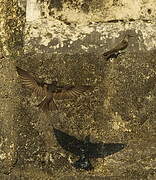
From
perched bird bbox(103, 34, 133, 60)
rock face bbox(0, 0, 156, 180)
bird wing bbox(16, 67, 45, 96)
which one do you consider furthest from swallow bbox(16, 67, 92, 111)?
perched bird bbox(103, 34, 133, 60)

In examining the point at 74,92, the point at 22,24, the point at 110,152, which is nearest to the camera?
the point at 74,92

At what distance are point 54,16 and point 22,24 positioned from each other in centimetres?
19

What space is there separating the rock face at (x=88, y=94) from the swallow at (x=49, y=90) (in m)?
0.16

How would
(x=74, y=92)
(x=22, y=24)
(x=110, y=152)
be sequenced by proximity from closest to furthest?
(x=74, y=92) < (x=110, y=152) < (x=22, y=24)

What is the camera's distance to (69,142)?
238 centimetres

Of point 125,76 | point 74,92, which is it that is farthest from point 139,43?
point 74,92

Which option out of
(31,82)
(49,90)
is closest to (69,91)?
(49,90)

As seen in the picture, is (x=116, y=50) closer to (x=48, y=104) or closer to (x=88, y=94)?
(x=88, y=94)

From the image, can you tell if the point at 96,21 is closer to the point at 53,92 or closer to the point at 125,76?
the point at 125,76

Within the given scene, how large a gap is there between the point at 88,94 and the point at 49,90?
26 centimetres

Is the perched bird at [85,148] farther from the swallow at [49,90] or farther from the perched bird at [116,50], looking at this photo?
the perched bird at [116,50]

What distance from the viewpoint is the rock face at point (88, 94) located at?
7.72 feet

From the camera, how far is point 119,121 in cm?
236

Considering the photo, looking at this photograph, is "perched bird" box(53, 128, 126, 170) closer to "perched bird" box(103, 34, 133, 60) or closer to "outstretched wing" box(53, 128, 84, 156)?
"outstretched wing" box(53, 128, 84, 156)
